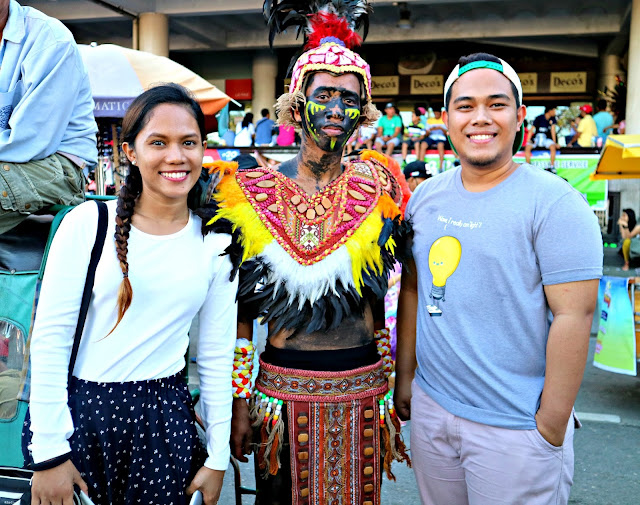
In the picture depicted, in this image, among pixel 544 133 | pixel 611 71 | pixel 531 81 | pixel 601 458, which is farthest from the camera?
pixel 531 81

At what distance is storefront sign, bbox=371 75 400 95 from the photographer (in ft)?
72.9

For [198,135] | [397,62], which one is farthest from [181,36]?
[198,135]

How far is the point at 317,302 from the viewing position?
7.88ft

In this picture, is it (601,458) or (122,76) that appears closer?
(601,458)

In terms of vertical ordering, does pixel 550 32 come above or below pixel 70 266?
above

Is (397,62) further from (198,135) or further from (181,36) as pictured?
(198,135)

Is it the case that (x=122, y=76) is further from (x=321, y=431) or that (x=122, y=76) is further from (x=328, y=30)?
(x=321, y=431)

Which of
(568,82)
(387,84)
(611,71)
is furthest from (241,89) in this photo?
(611,71)

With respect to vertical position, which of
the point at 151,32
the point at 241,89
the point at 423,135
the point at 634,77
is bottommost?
the point at 423,135

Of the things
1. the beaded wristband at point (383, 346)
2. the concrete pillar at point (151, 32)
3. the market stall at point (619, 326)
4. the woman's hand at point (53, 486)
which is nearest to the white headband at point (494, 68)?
the beaded wristband at point (383, 346)

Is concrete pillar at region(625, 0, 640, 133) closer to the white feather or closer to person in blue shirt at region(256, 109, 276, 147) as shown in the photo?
person in blue shirt at region(256, 109, 276, 147)

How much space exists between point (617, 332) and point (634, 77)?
11206 mm

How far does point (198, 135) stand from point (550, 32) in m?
18.1

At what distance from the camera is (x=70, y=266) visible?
5.98 feet
